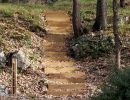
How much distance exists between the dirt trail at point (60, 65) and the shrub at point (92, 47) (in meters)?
0.55

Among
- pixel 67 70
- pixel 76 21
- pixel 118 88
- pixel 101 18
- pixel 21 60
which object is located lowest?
pixel 67 70

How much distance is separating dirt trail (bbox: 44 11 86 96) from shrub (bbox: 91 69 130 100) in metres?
7.55

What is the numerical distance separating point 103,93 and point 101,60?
1161cm

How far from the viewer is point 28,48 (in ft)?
77.0

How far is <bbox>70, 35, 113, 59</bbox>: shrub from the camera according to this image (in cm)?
2300

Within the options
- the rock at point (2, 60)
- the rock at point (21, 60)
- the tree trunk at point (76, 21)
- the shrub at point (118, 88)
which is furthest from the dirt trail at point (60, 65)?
the shrub at point (118, 88)

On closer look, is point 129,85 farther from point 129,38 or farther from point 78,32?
point 78,32

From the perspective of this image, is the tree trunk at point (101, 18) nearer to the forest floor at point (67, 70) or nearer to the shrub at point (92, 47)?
the shrub at point (92, 47)

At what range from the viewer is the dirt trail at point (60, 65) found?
1877 centimetres

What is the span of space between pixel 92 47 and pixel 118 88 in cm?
1332

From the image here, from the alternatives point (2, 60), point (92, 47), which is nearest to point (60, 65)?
point (92, 47)

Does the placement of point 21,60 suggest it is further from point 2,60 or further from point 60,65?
point 60,65

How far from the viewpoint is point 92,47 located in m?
23.5

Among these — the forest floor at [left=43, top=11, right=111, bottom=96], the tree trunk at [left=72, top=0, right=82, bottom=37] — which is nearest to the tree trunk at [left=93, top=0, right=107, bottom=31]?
the tree trunk at [left=72, top=0, right=82, bottom=37]
